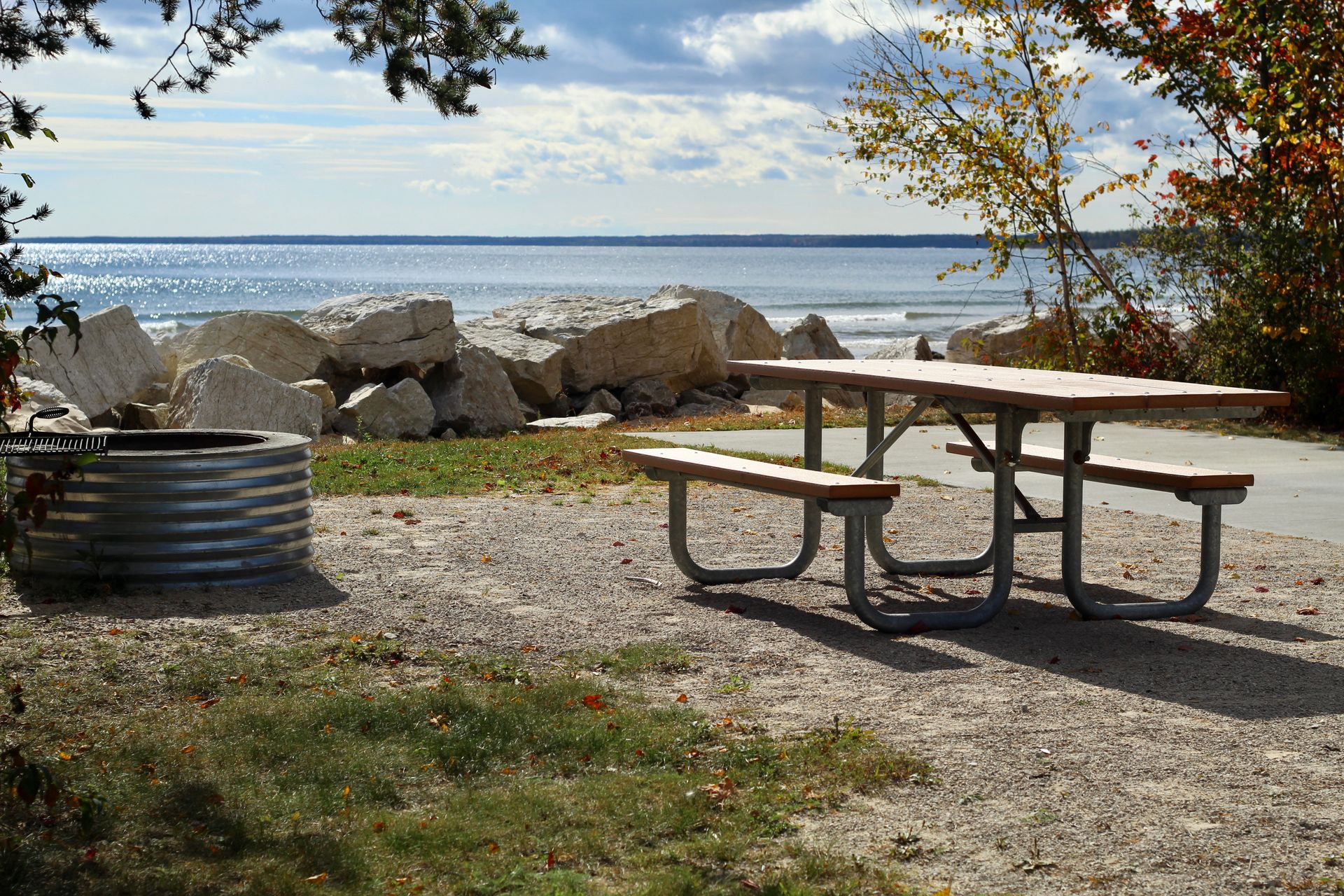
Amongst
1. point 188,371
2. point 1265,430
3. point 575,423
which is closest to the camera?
point 1265,430

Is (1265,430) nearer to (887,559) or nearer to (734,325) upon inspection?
(887,559)

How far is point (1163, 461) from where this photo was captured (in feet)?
34.5

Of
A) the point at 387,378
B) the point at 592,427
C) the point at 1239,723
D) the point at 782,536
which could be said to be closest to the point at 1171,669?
the point at 1239,723

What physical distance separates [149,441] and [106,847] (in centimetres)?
428

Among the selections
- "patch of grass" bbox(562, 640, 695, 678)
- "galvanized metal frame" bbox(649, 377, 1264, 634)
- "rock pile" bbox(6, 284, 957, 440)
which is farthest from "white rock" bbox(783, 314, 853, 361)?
"patch of grass" bbox(562, 640, 695, 678)

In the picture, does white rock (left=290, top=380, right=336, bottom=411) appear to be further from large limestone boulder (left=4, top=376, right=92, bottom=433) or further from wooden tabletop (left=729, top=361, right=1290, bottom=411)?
wooden tabletop (left=729, top=361, right=1290, bottom=411)

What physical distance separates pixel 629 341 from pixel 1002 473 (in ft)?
39.7

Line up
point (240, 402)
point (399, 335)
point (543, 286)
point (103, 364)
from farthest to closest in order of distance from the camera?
point (543, 286), point (399, 335), point (103, 364), point (240, 402)

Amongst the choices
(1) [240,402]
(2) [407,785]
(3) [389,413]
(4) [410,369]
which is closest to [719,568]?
(2) [407,785]

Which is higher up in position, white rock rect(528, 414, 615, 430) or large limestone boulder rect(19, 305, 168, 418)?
large limestone boulder rect(19, 305, 168, 418)

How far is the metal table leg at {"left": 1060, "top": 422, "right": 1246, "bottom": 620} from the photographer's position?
18.4 ft

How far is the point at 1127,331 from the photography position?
1471 centimetres

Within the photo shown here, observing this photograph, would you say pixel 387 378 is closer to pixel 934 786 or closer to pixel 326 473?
pixel 326 473

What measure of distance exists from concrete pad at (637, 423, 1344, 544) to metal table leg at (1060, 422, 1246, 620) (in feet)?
7.28
